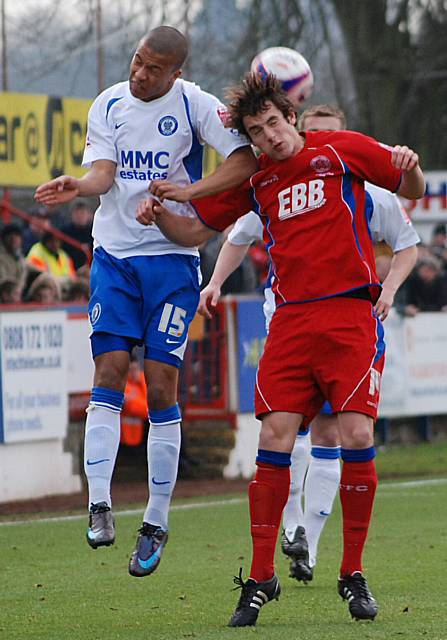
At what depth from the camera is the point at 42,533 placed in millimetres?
10570

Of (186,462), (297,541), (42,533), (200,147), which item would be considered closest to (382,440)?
(186,462)

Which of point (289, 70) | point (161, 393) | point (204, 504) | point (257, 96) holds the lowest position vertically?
point (204, 504)

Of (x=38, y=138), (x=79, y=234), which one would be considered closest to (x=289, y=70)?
(x=38, y=138)

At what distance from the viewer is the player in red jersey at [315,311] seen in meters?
6.74

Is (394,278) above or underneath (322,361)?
above

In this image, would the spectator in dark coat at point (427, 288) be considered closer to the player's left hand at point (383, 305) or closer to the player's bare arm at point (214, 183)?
the player's left hand at point (383, 305)

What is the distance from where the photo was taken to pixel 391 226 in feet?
→ 26.0

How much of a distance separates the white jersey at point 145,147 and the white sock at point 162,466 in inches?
34.4

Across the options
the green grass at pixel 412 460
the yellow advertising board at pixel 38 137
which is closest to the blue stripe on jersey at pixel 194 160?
the green grass at pixel 412 460

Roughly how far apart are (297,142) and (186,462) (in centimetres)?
839

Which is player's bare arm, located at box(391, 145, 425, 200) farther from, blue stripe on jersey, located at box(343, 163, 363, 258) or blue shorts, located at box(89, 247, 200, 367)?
blue shorts, located at box(89, 247, 200, 367)

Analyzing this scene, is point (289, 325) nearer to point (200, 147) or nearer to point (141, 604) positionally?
point (200, 147)

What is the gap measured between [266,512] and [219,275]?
165 centimetres

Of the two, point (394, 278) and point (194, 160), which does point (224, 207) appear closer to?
point (194, 160)
